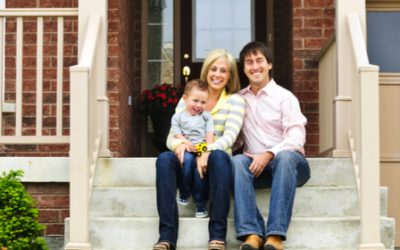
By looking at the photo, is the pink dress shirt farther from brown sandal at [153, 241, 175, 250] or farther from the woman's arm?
brown sandal at [153, 241, 175, 250]

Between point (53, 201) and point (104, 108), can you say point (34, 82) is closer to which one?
point (104, 108)

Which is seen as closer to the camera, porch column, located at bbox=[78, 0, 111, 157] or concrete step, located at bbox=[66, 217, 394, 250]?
concrete step, located at bbox=[66, 217, 394, 250]

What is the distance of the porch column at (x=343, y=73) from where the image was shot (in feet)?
17.5

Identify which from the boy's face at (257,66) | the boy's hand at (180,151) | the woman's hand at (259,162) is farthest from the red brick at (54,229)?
the boy's face at (257,66)

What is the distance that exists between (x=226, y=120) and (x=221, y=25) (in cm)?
383

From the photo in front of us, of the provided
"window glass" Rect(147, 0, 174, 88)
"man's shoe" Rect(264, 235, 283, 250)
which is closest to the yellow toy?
"man's shoe" Rect(264, 235, 283, 250)

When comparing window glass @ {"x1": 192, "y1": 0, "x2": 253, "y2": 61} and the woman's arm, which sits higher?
window glass @ {"x1": 192, "y1": 0, "x2": 253, "y2": 61}

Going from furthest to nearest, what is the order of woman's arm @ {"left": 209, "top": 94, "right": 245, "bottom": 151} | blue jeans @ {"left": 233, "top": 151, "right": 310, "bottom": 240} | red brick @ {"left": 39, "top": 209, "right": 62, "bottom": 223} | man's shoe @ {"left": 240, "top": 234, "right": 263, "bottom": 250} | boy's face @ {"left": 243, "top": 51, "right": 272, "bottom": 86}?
red brick @ {"left": 39, "top": 209, "right": 62, "bottom": 223}
boy's face @ {"left": 243, "top": 51, "right": 272, "bottom": 86}
woman's arm @ {"left": 209, "top": 94, "right": 245, "bottom": 151}
blue jeans @ {"left": 233, "top": 151, "right": 310, "bottom": 240}
man's shoe @ {"left": 240, "top": 234, "right": 263, "bottom": 250}

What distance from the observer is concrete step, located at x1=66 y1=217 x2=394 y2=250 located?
4469 mm

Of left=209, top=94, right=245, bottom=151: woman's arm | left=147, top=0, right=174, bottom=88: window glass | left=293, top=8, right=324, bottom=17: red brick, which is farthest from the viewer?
left=147, top=0, right=174, bottom=88: window glass

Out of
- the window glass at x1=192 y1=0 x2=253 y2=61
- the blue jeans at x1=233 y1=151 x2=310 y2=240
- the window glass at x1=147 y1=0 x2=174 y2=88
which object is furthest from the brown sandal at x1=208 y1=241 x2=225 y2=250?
the window glass at x1=192 y1=0 x2=253 y2=61

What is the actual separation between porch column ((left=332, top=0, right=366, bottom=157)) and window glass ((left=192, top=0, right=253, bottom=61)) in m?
2.98

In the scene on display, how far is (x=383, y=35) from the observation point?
6.07 metres

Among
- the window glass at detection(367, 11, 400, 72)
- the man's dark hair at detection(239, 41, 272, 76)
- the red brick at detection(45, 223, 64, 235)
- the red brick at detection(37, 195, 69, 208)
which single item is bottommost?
the red brick at detection(45, 223, 64, 235)
